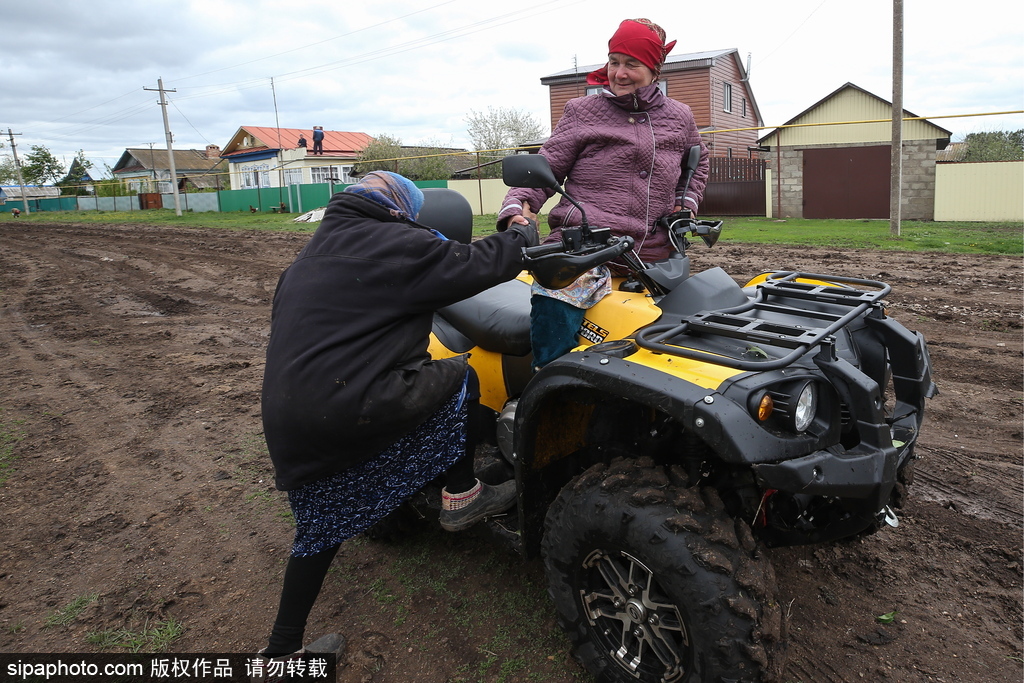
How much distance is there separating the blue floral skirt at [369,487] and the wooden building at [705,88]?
30532mm

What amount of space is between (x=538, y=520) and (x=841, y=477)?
1107mm

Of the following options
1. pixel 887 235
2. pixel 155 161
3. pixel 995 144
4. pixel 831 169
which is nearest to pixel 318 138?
pixel 831 169

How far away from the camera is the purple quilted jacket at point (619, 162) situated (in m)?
2.94

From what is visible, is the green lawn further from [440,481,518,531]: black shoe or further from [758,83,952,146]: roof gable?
[440,481,518,531]: black shoe

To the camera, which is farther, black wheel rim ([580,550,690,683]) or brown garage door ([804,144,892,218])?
brown garage door ([804,144,892,218])

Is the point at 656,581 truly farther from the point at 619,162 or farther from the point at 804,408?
the point at 619,162

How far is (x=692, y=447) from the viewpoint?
2.33 metres

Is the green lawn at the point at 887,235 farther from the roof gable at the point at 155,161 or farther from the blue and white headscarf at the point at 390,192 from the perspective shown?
the roof gable at the point at 155,161

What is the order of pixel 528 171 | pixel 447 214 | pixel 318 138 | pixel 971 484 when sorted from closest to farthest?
pixel 528 171, pixel 447 214, pixel 971 484, pixel 318 138

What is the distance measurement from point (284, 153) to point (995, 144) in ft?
132

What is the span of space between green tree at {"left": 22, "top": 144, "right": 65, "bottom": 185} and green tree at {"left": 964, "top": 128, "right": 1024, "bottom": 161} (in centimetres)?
7259

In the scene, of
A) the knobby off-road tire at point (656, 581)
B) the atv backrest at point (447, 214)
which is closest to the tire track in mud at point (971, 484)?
the knobby off-road tire at point (656, 581)

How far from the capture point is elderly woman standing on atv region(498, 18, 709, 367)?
2.86 m

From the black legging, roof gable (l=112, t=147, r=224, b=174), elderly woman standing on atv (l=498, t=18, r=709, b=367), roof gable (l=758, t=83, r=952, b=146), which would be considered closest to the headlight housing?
elderly woman standing on atv (l=498, t=18, r=709, b=367)
